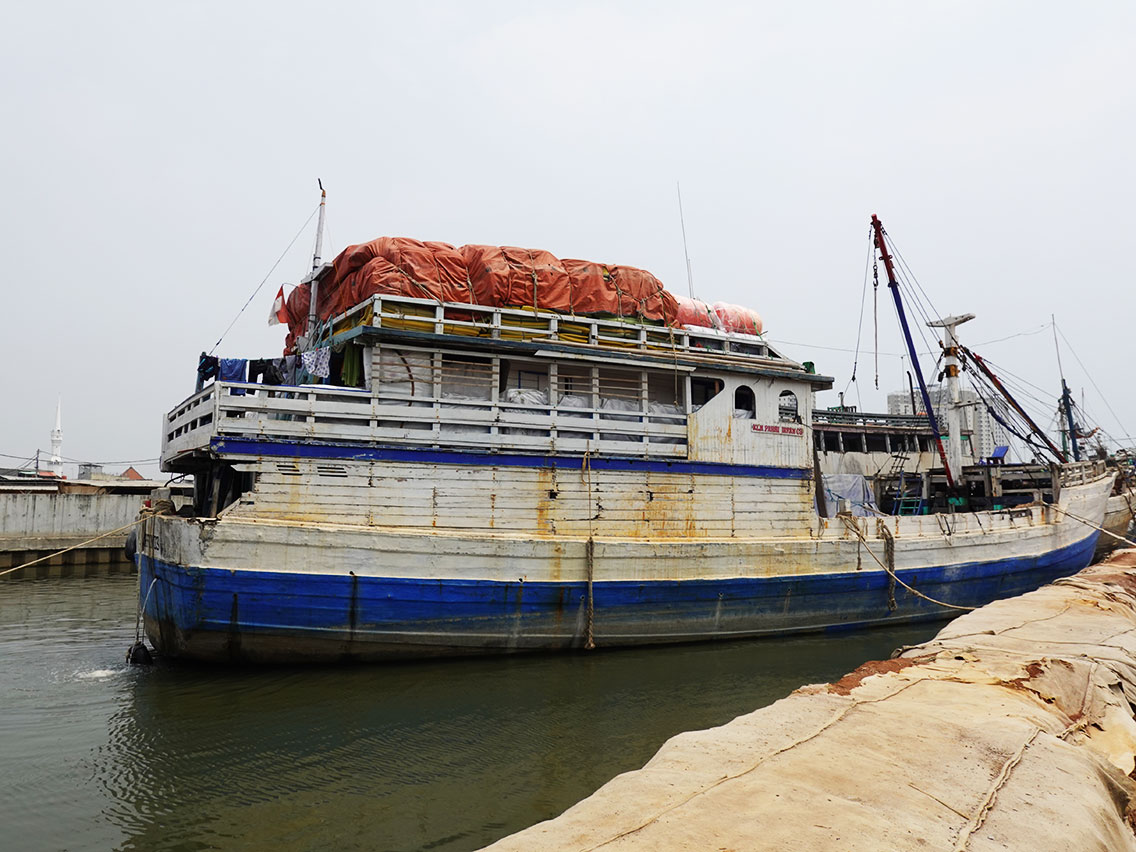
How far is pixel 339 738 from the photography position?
764 cm

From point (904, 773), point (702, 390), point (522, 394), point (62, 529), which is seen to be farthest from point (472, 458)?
point (62, 529)

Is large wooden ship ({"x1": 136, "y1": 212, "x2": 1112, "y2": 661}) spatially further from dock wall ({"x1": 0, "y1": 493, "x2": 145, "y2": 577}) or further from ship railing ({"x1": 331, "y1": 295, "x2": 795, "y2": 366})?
dock wall ({"x1": 0, "y1": 493, "x2": 145, "y2": 577})

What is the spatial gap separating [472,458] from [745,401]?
5.81 metres

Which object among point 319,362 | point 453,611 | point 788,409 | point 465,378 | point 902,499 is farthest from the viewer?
point 902,499

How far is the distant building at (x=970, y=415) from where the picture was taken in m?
26.5

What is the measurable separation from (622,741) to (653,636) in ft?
13.6

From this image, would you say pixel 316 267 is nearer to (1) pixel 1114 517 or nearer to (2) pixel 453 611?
(2) pixel 453 611

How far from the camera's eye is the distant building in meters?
26.5

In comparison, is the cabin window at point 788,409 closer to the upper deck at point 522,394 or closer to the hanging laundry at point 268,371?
the upper deck at point 522,394

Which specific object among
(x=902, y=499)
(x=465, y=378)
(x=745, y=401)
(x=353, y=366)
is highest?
(x=353, y=366)

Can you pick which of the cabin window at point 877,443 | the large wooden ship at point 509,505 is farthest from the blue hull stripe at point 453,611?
the cabin window at point 877,443

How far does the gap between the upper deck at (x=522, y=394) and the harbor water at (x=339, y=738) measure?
3.44 meters

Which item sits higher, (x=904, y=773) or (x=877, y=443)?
(x=877, y=443)

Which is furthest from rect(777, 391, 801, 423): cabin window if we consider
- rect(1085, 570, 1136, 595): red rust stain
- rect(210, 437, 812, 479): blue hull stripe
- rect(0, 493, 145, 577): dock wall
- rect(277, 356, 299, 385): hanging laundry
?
rect(0, 493, 145, 577): dock wall
